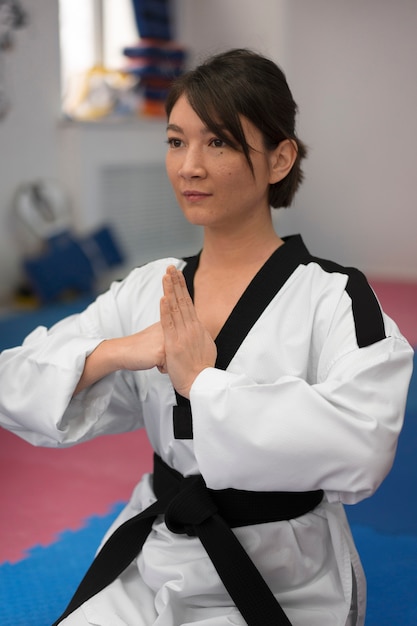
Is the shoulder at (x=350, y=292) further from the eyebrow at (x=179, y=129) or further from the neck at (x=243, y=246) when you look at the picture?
the eyebrow at (x=179, y=129)

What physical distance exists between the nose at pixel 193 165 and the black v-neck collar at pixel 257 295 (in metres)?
0.21

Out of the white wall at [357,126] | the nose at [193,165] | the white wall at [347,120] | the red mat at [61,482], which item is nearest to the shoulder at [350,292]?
the nose at [193,165]

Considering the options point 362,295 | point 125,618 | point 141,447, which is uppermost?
point 362,295

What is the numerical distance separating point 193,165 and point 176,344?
12.6 inches

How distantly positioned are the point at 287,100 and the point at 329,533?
0.78m

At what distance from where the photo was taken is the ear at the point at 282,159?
5.05ft

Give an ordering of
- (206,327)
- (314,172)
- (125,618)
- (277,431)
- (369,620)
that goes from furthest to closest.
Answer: (314,172), (369,620), (206,327), (125,618), (277,431)

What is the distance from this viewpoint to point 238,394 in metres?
1.29

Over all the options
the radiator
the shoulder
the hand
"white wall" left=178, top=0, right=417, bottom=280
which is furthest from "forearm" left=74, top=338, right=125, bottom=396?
the radiator

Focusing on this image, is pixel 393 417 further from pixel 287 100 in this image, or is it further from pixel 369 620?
pixel 369 620

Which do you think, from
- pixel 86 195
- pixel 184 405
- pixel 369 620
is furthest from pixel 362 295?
pixel 86 195

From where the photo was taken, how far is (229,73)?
4.81ft

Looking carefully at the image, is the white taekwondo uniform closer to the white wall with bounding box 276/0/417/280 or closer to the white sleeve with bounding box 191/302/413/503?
the white sleeve with bounding box 191/302/413/503

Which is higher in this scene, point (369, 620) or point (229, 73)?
point (229, 73)
